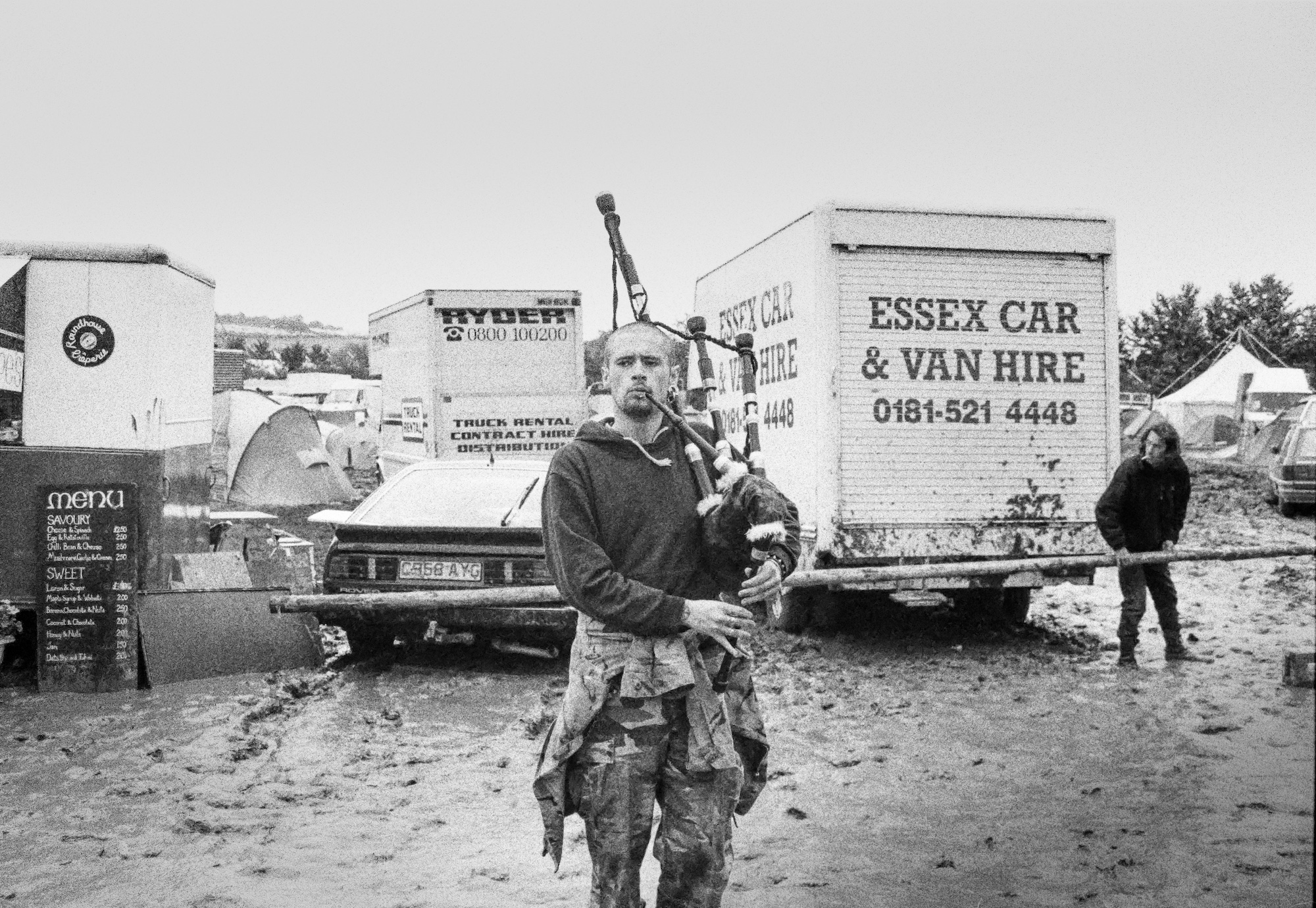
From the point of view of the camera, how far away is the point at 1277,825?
1812 millimetres

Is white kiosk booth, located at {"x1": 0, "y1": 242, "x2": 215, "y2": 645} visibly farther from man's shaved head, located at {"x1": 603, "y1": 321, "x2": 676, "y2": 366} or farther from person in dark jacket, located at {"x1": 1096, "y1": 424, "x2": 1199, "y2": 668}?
person in dark jacket, located at {"x1": 1096, "y1": 424, "x2": 1199, "y2": 668}

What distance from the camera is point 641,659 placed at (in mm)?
3271

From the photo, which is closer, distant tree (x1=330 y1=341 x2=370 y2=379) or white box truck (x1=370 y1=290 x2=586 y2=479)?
white box truck (x1=370 y1=290 x2=586 y2=479)

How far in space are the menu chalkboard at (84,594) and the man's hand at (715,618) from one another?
18.6ft

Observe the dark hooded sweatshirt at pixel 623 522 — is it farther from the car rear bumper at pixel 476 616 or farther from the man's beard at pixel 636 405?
the car rear bumper at pixel 476 616

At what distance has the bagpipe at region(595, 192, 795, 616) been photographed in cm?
319

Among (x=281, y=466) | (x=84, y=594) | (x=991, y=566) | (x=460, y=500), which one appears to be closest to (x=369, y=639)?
(x=460, y=500)

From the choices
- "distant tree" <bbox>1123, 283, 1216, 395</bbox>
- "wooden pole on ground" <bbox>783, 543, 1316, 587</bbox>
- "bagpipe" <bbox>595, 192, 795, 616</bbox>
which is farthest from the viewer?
"distant tree" <bbox>1123, 283, 1216, 395</bbox>

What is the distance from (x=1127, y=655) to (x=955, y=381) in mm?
2327

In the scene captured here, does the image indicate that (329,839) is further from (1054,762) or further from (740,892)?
(1054,762)

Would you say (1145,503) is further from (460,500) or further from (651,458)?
(651,458)

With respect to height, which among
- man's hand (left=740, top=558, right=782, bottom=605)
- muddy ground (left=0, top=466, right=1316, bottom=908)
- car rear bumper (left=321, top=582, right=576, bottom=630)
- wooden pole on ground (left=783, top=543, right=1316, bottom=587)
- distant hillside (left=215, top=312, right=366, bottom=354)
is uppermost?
distant hillside (left=215, top=312, right=366, bottom=354)

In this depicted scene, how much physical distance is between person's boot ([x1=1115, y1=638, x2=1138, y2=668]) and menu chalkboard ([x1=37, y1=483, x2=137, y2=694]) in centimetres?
672

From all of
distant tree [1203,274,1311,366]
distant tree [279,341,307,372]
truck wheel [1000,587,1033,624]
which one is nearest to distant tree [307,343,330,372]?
distant tree [279,341,307,372]
